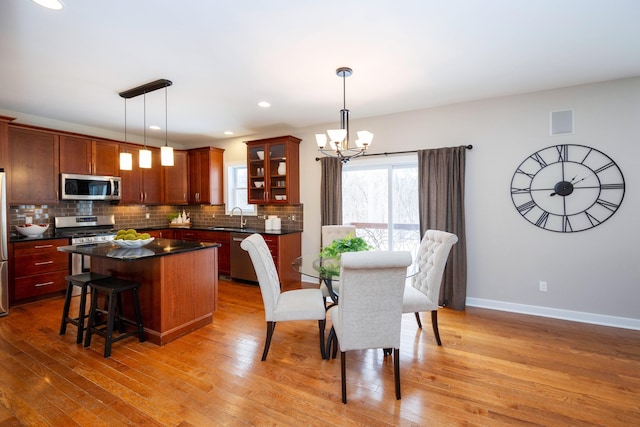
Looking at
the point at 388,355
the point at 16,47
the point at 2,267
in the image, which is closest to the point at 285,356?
the point at 388,355

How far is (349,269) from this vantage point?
193 cm

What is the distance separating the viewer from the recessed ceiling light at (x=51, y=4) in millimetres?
1937

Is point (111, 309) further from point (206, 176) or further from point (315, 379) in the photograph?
point (206, 176)

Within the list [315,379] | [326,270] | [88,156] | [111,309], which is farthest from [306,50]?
[88,156]

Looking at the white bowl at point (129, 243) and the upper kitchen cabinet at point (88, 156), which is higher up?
the upper kitchen cabinet at point (88, 156)

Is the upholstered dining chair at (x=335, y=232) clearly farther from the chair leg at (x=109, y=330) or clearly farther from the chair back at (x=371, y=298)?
the chair leg at (x=109, y=330)

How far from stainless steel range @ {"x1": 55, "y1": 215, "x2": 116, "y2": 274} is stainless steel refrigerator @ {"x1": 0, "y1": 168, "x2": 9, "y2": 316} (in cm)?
72

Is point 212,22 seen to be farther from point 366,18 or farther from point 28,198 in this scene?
point 28,198

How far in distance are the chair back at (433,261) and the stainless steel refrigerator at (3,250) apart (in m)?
4.76

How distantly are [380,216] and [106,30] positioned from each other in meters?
3.72

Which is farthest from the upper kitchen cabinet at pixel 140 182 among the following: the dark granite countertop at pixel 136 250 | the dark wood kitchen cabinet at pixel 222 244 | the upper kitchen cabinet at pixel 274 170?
the dark granite countertop at pixel 136 250

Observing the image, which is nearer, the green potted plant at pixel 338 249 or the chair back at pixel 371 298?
the chair back at pixel 371 298

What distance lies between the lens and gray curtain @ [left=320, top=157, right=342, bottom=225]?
15.5 feet

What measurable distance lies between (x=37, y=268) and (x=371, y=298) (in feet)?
15.1
